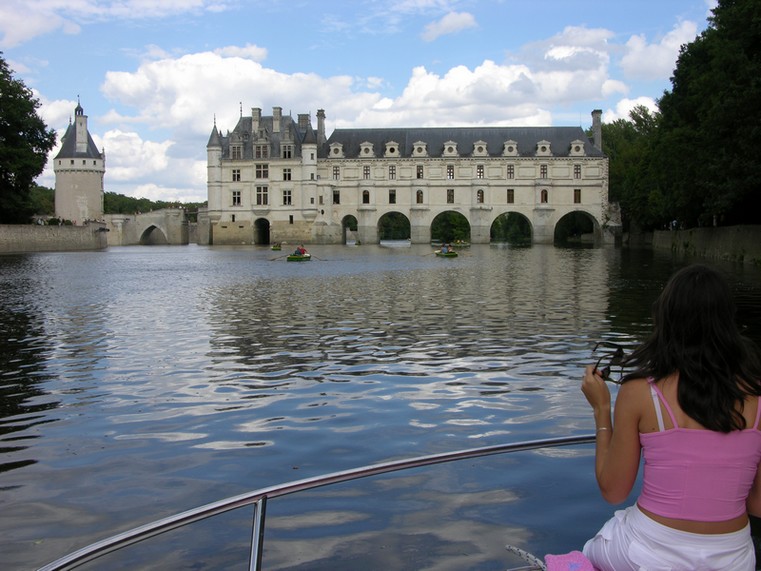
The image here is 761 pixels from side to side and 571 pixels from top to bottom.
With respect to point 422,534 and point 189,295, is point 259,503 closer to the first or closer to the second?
point 422,534

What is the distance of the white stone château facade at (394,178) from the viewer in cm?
8688

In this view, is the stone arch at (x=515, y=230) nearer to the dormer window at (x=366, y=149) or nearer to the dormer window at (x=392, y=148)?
the dormer window at (x=392, y=148)

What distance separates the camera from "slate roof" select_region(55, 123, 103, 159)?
313ft

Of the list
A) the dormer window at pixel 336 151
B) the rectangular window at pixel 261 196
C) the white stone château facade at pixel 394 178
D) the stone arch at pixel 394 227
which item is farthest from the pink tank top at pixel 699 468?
the stone arch at pixel 394 227

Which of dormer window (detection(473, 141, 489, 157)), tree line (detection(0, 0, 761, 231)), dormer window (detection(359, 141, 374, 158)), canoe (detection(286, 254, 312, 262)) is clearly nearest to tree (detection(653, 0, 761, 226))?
tree line (detection(0, 0, 761, 231))

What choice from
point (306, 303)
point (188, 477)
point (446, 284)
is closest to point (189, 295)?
point (306, 303)

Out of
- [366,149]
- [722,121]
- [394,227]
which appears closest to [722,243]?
[722,121]

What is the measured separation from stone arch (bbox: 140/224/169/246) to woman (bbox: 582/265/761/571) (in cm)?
10366

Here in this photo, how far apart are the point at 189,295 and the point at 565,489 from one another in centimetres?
1903

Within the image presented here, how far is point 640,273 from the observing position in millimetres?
31344

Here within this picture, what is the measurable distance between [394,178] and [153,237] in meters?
39.2

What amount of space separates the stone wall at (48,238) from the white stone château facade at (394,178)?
18827 millimetres

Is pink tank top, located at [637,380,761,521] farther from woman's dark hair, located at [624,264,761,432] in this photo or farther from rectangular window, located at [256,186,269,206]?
rectangular window, located at [256,186,269,206]

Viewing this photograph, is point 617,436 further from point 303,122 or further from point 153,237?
point 153,237
